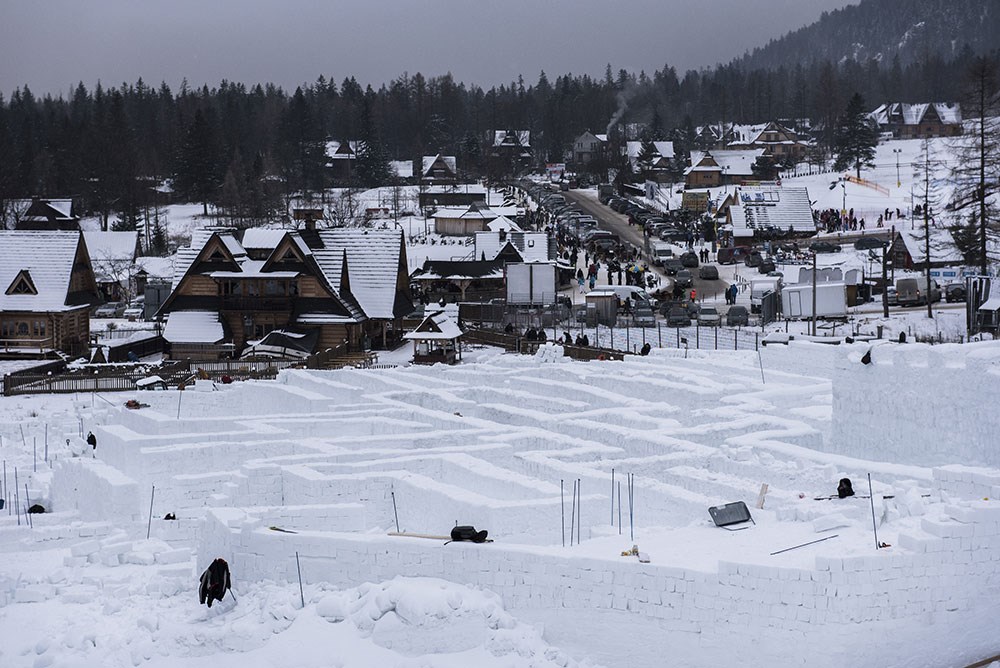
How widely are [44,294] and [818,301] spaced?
83.8ft

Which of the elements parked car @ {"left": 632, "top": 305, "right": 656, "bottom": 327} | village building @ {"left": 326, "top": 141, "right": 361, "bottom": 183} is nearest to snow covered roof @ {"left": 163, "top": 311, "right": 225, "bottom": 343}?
parked car @ {"left": 632, "top": 305, "right": 656, "bottom": 327}

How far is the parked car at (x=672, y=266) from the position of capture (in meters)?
59.4

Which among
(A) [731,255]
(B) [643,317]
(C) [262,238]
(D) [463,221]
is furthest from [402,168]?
(B) [643,317]

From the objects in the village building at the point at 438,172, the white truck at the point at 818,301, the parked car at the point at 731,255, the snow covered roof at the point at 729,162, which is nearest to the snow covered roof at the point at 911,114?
the snow covered roof at the point at 729,162

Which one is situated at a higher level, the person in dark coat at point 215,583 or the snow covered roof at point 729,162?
the snow covered roof at point 729,162

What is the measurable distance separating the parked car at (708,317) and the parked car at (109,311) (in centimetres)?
2442

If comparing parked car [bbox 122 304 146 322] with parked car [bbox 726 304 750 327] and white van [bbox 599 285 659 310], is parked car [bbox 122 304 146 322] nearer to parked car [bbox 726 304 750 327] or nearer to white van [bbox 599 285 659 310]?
white van [bbox 599 285 659 310]

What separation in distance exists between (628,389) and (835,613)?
13.7 m

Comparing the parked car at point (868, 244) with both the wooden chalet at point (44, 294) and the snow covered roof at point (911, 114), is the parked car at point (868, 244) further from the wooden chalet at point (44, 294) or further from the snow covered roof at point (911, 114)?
the snow covered roof at point (911, 114)

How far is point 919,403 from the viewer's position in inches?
880

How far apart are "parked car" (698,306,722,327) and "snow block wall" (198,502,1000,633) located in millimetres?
27629

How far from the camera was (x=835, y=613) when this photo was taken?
1614 centimetres

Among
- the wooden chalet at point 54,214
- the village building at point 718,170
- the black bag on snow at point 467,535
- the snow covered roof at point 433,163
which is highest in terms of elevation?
the snow covered roof at point 433,163

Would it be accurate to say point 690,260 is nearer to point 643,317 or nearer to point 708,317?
point 643,317
